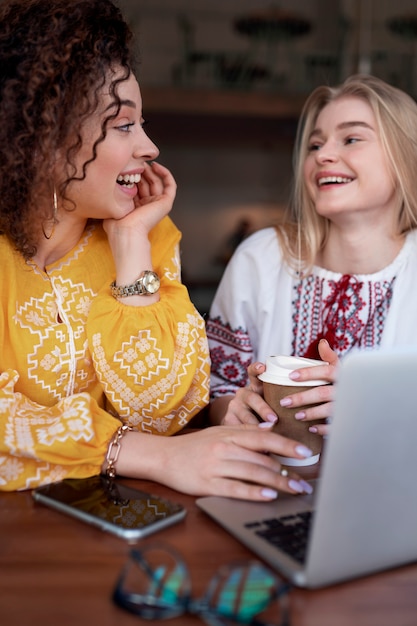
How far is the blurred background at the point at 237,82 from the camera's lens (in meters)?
6.02

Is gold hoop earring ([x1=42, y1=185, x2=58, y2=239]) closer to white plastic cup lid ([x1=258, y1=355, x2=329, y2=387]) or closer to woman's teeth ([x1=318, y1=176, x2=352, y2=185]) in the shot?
white plastic cup lid ([x1=258, y1=355, x2=329, y2=387])

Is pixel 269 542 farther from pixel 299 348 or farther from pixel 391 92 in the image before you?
pixel 391 92

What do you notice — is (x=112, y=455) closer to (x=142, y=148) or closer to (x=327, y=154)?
(x=142, y=148)

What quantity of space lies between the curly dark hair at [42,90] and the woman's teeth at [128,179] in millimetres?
113

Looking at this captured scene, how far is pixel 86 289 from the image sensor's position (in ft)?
4.30

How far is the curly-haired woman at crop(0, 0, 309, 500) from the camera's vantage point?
100 centimetres

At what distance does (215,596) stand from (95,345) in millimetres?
649

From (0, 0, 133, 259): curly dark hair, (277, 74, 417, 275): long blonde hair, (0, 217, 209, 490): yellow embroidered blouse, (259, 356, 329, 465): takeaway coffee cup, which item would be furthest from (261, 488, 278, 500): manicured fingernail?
(277, 74, 417, 275): long blonde hair

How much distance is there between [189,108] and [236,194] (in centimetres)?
190

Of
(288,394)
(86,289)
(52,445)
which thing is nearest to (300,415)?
(288,394)

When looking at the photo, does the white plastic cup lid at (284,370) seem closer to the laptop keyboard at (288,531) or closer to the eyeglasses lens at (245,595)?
the laptop keyboard at (288,531)

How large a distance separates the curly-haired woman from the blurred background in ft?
14.1

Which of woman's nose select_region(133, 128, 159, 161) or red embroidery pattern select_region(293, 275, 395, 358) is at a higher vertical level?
woman's nose select_region(133, 128, 159, 161)

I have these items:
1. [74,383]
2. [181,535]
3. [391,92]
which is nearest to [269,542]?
[181,535]
